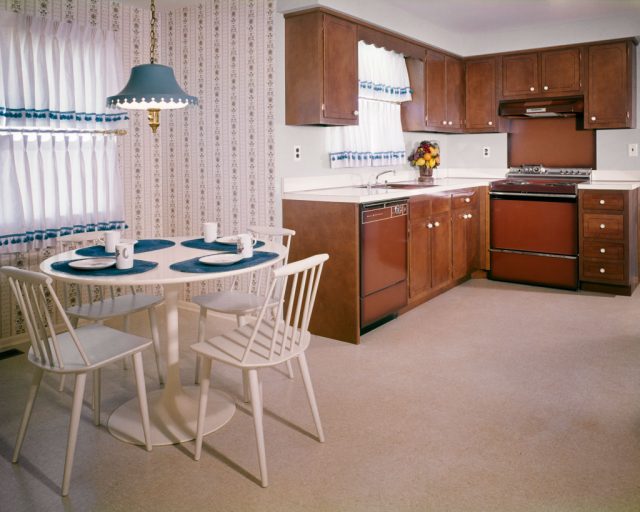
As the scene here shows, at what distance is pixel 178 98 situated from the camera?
2701mm

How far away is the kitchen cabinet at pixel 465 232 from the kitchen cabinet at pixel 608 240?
3.08 feet

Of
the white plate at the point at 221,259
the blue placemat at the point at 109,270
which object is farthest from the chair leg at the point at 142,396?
the white plate at the point at 221,259

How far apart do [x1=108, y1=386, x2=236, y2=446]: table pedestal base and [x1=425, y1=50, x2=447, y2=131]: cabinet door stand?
12.0 feet

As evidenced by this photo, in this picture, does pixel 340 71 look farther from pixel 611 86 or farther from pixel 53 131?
pixel 611 86

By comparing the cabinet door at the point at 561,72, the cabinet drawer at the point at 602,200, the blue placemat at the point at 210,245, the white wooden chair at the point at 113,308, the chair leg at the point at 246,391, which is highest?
the cabinet door at the point at 561,72

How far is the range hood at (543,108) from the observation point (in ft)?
18.6

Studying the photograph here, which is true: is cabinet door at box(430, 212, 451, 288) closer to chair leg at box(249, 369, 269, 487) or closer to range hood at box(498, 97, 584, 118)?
range hood at box(498, 97, 584, 118)

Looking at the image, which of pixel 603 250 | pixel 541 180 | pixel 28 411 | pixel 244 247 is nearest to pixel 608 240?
pixel 603 250

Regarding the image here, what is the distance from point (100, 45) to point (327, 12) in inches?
63.8

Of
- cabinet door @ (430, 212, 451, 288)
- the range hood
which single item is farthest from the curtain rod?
the range hood

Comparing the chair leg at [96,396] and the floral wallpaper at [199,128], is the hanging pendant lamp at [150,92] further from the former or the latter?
the floral wallpaper at [199,128]

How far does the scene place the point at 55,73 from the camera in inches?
158

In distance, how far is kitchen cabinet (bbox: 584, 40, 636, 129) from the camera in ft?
17.7

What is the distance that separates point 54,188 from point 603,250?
4.42 metres
